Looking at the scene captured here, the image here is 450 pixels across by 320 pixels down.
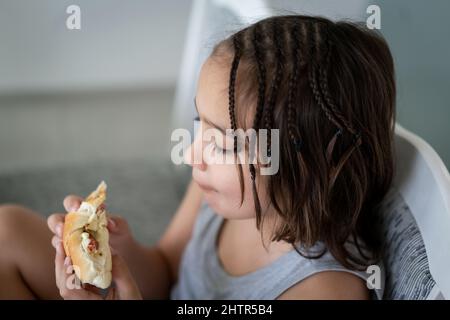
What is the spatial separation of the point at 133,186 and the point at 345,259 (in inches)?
26.7

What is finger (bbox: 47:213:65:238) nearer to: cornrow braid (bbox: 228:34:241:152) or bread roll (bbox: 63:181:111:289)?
bread roll (bbox: 63:181:111:289)

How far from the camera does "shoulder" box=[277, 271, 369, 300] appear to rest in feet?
2.05

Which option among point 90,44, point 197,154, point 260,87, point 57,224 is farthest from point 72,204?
point 90,44

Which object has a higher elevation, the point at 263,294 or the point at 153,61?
the point at 153,61

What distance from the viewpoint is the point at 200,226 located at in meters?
0.81

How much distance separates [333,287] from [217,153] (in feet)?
0.65

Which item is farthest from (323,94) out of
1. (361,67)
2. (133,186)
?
(133,186)

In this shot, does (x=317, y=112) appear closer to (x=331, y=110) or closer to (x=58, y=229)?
(x=331, y=110)

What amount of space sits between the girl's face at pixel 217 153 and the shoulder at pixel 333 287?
10 centimetres

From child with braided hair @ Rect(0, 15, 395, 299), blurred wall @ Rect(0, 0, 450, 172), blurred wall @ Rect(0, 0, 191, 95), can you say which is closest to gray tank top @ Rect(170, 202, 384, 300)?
child with braided hair @ Rect(0, 15, 395, 299)

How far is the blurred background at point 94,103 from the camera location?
1.20m

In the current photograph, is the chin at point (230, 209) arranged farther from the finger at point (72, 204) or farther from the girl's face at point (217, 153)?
the finger at point (72, 204)

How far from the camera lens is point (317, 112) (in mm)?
550

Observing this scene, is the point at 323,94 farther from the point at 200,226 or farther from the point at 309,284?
the point at 200,226
